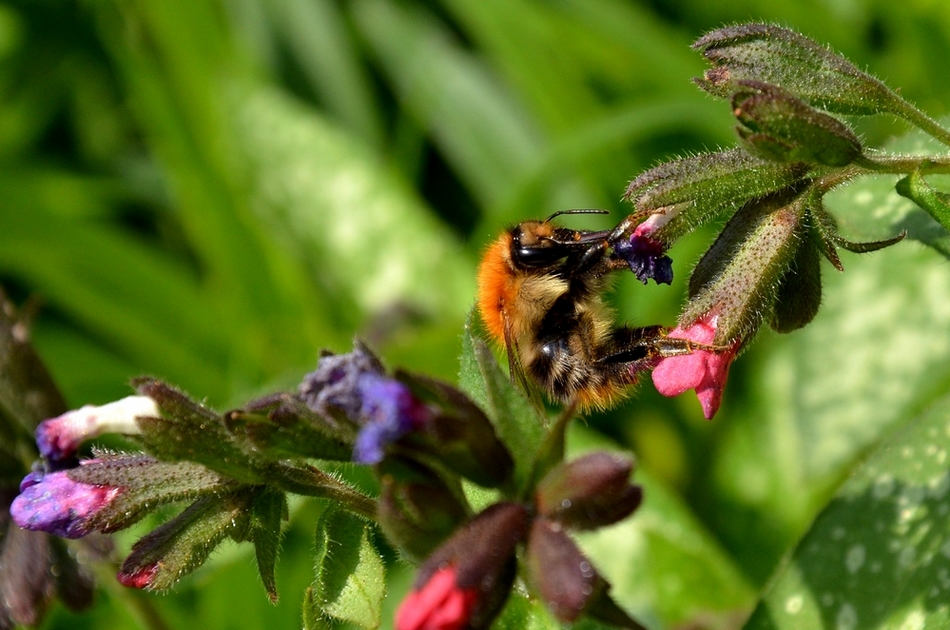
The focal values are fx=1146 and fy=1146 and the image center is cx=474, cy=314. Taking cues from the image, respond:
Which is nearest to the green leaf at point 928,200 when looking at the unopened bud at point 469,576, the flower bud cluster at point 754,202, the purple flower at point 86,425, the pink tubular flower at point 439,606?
the flower bud cluster at point 754,202

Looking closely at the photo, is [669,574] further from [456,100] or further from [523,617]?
[456,100]

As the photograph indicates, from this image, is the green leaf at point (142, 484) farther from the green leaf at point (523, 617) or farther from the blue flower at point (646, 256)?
the blue flower at point (646, 256)

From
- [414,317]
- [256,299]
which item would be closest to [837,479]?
[414,317]

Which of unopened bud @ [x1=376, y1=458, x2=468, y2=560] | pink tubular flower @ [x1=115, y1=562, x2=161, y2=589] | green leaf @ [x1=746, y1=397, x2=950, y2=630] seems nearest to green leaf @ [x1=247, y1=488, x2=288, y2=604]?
pink tubular flower @ [x1=115, y1=562, x2=161, y2=589]

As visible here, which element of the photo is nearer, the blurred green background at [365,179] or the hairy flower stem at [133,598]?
the hairy flower stem at [133,598]

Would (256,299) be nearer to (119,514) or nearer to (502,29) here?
(502,29)

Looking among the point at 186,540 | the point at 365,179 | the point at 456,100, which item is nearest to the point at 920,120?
the point at 186,540
